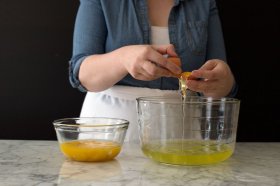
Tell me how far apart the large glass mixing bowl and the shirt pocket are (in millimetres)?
500

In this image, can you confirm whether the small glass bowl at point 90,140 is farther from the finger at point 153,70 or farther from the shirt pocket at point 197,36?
the shirt pocket at point 197,36

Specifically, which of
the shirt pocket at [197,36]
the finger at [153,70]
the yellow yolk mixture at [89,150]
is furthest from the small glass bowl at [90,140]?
the shirt pocket at [197,36]

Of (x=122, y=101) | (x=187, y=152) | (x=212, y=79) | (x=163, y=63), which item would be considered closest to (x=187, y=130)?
(x=187, y=152)

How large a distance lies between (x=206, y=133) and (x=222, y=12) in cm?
103

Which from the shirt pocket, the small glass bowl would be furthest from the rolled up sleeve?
the small glass bowl

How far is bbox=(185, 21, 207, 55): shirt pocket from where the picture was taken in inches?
51.1

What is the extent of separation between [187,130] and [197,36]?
22.7 inches

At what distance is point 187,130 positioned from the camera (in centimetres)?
79

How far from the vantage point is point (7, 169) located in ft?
2.44

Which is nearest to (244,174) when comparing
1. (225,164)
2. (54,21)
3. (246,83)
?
(225,164)

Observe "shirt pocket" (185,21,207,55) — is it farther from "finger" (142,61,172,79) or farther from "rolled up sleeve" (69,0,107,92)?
"finger" (142,61,172,79)

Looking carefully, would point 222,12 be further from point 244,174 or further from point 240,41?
A: point 244,174

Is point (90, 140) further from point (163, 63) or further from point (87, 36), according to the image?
point (87, 36)

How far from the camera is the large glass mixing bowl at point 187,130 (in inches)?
30.4
